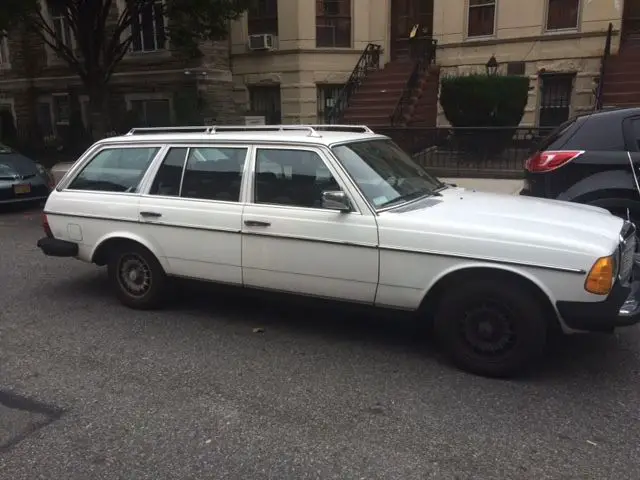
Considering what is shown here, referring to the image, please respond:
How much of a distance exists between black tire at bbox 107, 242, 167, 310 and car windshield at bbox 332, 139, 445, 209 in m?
1.94

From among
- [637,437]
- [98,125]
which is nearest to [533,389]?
[637,437]

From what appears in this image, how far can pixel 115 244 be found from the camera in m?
5.23

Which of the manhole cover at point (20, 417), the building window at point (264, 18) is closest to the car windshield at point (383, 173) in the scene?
the manhole cover at point (20, 417)

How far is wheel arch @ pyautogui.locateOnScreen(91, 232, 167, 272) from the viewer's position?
4.97 meters

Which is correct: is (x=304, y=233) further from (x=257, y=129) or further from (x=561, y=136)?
(x=561, y=136)

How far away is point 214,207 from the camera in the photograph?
4.65m

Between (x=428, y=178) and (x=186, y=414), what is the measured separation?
283cm

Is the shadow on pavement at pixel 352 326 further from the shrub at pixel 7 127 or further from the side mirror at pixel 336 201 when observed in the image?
the shrub at pixel 7 127

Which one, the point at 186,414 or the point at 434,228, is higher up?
the point at 434,228

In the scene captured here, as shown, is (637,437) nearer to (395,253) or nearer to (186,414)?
(395,253)

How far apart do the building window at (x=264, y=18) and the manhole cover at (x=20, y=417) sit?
615 inches

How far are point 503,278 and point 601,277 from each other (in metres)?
0.57

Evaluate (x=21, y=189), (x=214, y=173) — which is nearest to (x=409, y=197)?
(x=214, y=173)

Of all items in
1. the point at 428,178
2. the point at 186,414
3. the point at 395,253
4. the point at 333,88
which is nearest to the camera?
the point at 186,414
